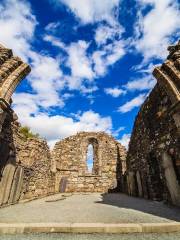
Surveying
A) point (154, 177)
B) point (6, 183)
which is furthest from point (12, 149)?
point (154, 177)

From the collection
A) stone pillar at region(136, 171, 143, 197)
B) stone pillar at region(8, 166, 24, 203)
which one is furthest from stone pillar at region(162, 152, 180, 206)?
stone pillar at region(8, 166, 24, 203)

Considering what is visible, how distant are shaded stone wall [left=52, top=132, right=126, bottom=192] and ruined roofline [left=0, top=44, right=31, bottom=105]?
11.5 meters

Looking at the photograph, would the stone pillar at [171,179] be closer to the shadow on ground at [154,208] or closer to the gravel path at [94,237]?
the shadow on ground at [154,208]

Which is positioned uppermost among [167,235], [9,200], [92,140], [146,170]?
[92,140]

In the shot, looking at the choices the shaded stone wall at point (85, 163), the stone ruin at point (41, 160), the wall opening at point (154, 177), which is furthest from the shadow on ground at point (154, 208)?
the shaded stone wall at point (85, 163)

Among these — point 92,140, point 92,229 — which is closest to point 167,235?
point 92,229

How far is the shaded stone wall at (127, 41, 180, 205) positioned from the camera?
15.6ft

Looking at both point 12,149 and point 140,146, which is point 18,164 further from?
point 140,146

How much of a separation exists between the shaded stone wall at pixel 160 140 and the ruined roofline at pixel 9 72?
4.31 meters

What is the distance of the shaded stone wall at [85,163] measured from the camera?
16.0 meters

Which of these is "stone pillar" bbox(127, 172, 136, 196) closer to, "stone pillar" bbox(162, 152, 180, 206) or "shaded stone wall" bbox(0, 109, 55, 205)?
"stone pillar" bbox(162, 152, 180, 206)

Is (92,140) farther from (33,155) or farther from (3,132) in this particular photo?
(3,132)

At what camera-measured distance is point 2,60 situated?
542cm

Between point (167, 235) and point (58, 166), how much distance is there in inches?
568
